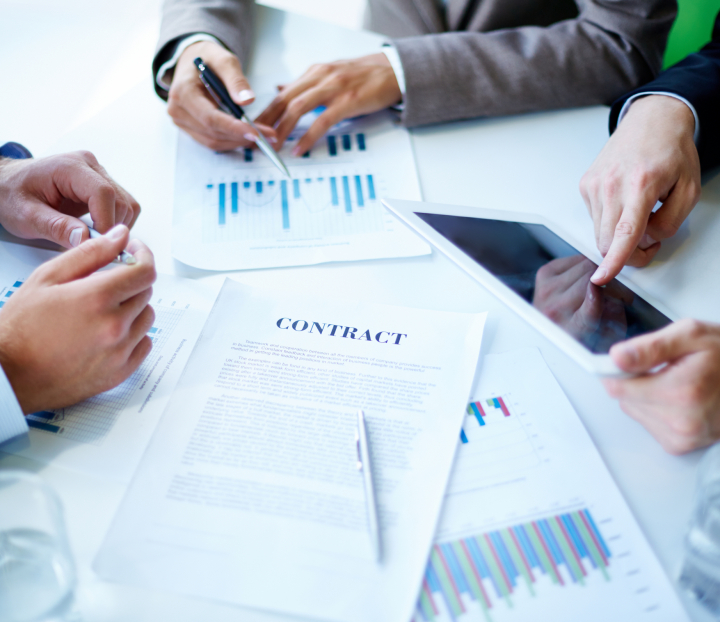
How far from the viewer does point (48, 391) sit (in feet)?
1.66

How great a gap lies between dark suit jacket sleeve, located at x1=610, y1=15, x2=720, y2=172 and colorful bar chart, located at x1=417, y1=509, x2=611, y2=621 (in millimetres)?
613

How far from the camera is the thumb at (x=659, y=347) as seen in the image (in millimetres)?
442

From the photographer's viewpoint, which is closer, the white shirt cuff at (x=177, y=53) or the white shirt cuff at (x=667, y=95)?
A: the white shirt cuff at (x=667, y=95)

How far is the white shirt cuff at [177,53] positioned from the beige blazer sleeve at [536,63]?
35 centimetres

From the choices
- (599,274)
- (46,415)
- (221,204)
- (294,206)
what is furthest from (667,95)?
(46,415)

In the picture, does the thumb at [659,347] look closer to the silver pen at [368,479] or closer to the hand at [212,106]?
the silver pen at [368,479]

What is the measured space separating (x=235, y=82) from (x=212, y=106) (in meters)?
0.06

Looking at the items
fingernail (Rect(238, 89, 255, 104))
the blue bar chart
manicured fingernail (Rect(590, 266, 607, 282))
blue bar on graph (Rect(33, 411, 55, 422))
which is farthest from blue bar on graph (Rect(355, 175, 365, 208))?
blue bar on graph (Rect(33, 411, 55, 422))

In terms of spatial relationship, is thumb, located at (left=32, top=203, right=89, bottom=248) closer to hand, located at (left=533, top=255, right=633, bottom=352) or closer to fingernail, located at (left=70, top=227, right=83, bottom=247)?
fingernail, located at (left=70, top=227, right=83, bottom=247)

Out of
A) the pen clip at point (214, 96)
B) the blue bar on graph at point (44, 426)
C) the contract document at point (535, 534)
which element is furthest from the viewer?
the pen clip at point (214, 96)

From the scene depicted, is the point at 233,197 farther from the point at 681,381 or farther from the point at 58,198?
the point at 681,381

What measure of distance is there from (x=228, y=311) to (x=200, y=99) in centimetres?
42

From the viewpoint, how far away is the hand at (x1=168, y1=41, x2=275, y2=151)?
2.70 ft

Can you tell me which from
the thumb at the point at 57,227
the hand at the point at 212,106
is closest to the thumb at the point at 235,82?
the hand at the point at 212,106
